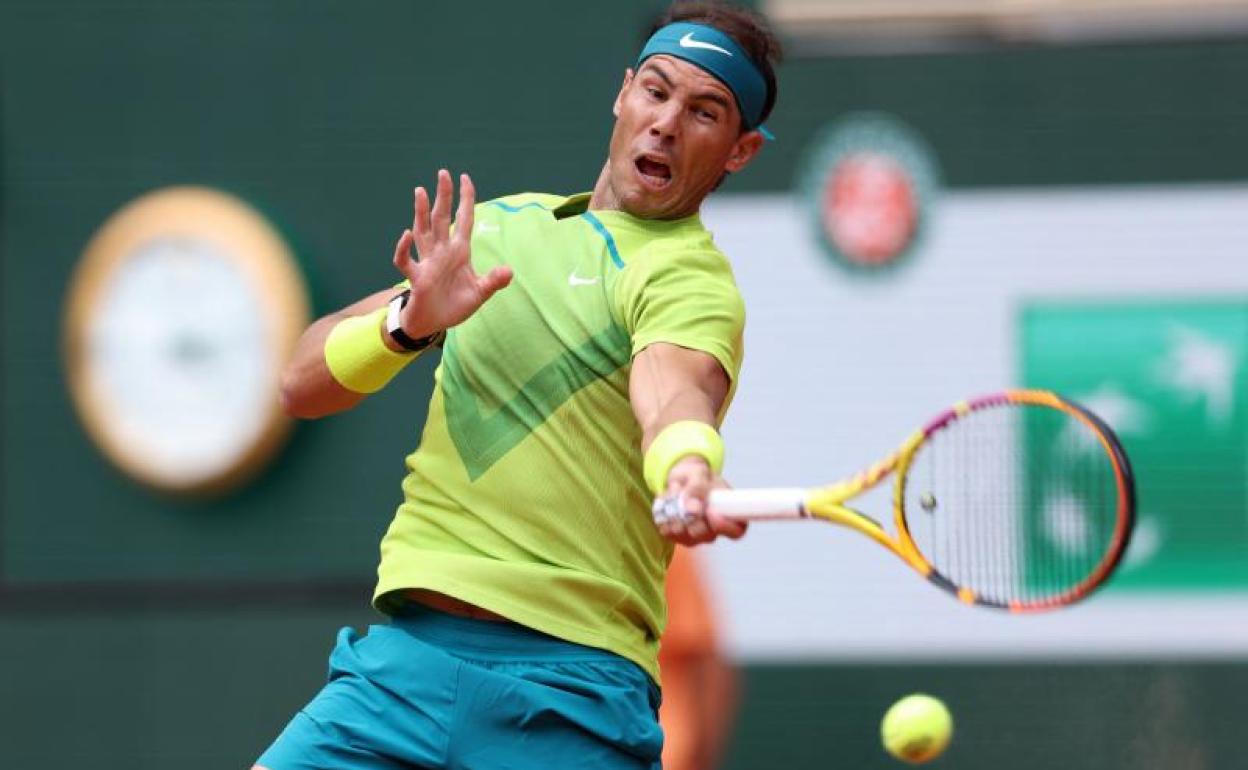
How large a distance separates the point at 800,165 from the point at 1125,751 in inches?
87.9

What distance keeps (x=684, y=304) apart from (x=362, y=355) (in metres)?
0.60

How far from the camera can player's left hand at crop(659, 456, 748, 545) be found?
334cm

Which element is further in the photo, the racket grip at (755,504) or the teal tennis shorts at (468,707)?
the teal tennis shorts at (468,707)

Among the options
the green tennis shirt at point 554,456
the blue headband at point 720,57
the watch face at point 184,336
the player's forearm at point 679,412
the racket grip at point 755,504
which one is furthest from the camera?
the watch face at point 184,336

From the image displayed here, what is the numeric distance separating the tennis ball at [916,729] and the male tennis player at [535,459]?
2.73m

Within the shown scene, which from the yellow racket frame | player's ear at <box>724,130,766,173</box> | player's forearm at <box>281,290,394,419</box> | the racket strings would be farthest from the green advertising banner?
the yellow racket frame

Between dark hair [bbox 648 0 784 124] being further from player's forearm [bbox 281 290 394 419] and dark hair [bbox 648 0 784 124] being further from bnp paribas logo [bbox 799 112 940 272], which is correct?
bnp paribas logo [bbox 799 112 940 272]

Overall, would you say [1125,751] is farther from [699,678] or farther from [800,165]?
[800,165]

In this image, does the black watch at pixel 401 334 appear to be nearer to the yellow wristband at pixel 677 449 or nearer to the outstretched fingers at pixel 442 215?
the outstretched fingers at pixel 442 215

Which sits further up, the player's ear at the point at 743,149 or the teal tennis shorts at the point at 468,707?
the player's ear at the point at 743,149

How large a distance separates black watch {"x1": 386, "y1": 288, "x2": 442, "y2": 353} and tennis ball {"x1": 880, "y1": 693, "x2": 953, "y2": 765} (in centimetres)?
315

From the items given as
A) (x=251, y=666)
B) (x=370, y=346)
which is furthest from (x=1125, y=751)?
(x=370, y=346)

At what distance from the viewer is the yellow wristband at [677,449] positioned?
135 inches

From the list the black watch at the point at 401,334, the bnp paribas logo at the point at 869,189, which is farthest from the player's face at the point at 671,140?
the bnp paribas logo at the point at 869,189
